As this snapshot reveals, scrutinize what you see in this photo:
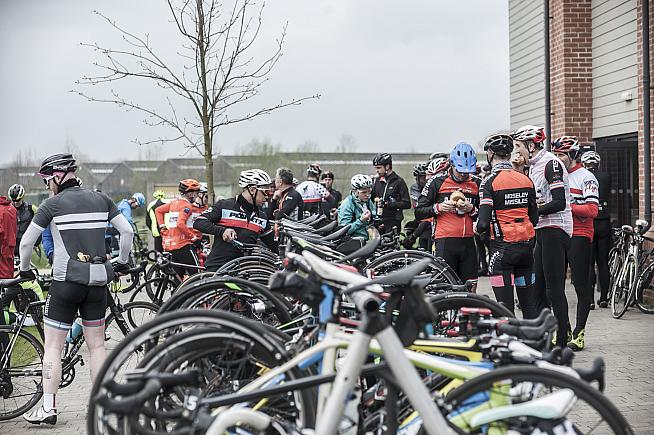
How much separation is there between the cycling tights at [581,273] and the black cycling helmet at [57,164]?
4623 millimetres

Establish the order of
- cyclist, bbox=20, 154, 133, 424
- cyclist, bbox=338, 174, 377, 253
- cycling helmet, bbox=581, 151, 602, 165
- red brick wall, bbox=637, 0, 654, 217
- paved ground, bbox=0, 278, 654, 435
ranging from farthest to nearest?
cycling helmet, bbox=581, 151, 602, 165 < red brick wall, bbox=637, 0, 654, 217 < cyclist, bbox=338, 174, 377, 253 < cyclist, bbox=20, 154, 133, 424 < paved ground, bbox=0, 278, 654, 435

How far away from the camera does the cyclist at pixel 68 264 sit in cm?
652

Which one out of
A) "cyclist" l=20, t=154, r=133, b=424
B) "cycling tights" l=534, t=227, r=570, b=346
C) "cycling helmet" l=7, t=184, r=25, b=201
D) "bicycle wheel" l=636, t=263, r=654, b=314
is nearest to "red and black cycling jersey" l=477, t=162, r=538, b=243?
"cycling tights" l=534, t=227, r=570, b=346

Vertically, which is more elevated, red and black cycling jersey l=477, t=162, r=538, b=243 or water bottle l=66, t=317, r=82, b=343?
red and black cycling jersey l=477, t=162, r=538, b=243

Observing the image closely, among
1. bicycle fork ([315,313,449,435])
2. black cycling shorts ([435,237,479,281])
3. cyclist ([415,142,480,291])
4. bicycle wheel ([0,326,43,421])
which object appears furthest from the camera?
black cycling shorts ([435,237,479,281])

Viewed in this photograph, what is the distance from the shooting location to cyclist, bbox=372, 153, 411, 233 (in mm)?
13844

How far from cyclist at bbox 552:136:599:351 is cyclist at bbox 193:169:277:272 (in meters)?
3.04

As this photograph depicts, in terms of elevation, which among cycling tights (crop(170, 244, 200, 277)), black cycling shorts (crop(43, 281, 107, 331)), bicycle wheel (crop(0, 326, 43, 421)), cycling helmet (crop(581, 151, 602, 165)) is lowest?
bicycle wheel (crop(0, 326, 43, 421))

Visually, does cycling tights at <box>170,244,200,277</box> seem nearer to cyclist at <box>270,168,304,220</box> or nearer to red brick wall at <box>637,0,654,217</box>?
cyclist at <box>270,168,304,220</box>

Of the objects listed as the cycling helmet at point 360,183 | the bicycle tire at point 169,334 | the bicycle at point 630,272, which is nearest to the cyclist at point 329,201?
the cycling helmet at point 360,183

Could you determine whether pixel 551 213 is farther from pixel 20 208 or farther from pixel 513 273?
pixel 20 208

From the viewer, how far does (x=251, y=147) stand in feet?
122

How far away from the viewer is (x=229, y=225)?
8.64 metres

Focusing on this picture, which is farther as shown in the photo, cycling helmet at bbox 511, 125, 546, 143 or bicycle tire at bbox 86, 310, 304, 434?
cycling helmet at bbox 511, 125, 546, 143
